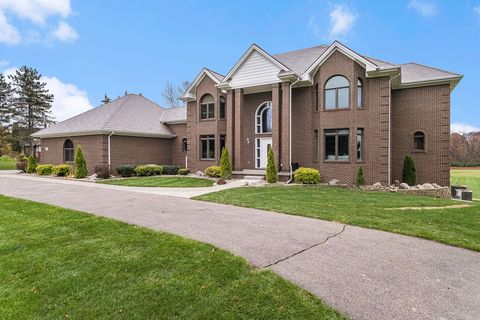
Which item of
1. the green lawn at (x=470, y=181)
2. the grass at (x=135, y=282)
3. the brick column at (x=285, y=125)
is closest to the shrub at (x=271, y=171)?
the brick column at (x=285, y=125)

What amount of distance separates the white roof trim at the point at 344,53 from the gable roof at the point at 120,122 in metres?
12.5

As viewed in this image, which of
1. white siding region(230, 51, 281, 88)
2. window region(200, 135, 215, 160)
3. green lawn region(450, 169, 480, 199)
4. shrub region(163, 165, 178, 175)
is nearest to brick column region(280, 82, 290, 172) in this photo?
white siding region(230, 51, 281, 88)

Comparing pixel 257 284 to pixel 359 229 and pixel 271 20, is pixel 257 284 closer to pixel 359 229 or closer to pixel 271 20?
pixel 359 229

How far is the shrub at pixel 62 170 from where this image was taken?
19.7 metres

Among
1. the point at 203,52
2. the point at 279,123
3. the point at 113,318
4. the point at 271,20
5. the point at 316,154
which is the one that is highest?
the point at 203,52

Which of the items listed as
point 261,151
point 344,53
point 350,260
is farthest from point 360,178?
point 350,260

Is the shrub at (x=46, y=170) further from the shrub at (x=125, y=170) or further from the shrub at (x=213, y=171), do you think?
the shrub at (x=213, y=171)

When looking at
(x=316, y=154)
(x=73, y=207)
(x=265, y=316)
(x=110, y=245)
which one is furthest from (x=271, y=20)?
(x=265, y=316)

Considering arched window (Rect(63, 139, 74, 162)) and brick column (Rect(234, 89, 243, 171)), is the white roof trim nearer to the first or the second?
brick column (Rect(234, 89, 243, 171))

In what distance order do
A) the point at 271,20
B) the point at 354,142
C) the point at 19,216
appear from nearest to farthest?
the point at 19,216, the point at 354,142, the point at 271,20

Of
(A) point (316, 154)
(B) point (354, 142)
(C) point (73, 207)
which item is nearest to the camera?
(C) point (73, 207)

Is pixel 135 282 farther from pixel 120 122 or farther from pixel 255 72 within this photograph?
pixel 120 122

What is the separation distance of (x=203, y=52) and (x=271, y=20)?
13.9 metres

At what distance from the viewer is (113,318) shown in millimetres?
2832
